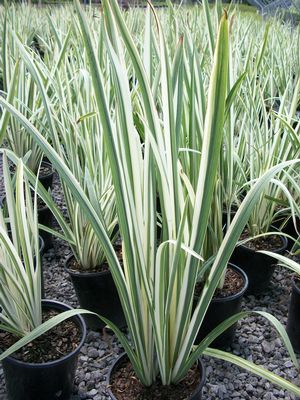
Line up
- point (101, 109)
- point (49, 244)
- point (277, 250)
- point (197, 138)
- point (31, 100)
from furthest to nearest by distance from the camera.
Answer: point (31, 100), point (49, 244), point (277, 250), point (197, 138), point (101, 109)

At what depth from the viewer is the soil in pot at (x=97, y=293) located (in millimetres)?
1080

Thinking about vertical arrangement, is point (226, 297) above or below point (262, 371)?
below

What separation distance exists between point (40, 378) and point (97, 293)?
1.00ft

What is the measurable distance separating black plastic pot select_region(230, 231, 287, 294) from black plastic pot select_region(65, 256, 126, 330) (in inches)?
15.4

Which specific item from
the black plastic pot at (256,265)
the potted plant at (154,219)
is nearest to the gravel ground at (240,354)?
the black plastic pot at (256,265)

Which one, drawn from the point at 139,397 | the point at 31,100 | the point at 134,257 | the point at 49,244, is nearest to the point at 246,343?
the point at 139,397

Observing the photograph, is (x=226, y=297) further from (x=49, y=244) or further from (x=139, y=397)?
(x=49, y=244)

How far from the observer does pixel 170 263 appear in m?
0.68

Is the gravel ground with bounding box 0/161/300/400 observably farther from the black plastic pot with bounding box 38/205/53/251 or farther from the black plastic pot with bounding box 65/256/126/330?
the black plastic pot with bounding box 38/205/53/251

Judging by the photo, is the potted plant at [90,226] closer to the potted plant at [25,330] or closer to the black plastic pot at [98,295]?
the black plastic pot at [98,295]

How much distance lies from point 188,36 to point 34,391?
2.56 feet

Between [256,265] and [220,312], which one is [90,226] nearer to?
[220,312]

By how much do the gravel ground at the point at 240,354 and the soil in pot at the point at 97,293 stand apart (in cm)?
5

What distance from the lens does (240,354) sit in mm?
1066
